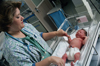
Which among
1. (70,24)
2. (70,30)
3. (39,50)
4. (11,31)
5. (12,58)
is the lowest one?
(70,30)

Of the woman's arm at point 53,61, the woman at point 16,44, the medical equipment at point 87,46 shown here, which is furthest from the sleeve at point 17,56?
the medical equipment at point 87,46

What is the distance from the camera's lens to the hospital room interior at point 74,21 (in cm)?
94

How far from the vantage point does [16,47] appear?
0.80 meters

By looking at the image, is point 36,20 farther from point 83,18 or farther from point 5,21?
point 5,21

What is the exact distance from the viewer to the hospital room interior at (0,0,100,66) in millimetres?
937

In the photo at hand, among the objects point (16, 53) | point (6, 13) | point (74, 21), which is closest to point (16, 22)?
point (6, 13)

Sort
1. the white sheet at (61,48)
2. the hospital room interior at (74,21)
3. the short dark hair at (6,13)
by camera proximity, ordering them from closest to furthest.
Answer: the short dark hair at (6,13) < the hospital room interior at (74,21) < the white sheet at (61,48)

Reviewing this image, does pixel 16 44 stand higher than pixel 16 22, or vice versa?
pixel 16 22

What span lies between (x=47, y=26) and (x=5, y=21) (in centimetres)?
200

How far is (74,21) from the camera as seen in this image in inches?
58.5

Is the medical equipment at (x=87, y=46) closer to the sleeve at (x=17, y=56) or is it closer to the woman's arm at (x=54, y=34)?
the woman's arm at (x=54, y=34)

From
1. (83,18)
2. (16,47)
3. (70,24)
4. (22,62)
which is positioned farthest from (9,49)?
(70,24)

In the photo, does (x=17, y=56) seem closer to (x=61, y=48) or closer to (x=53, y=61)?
(x=53, y=61)

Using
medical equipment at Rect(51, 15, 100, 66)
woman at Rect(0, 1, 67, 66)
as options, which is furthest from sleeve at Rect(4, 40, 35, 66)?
medical equipment at Rect(51, 15, 100, 66)
